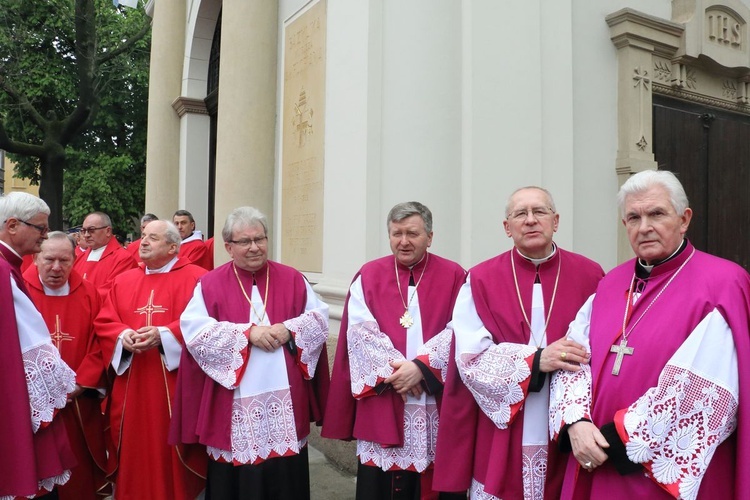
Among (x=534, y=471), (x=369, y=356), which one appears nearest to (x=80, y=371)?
(x=369, y=356)

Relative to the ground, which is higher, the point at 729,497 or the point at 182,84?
the point at 182,84

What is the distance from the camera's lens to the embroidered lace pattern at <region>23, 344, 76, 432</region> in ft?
9.83

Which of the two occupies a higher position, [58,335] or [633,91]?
[633,91]

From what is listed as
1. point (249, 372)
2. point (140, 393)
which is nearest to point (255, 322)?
point (249, 372)

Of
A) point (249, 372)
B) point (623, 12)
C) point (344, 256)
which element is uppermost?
point (623, 12)

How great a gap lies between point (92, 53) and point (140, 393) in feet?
40.9

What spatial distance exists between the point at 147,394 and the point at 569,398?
2.64 metres

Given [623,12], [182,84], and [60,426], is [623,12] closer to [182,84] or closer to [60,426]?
[60,426]

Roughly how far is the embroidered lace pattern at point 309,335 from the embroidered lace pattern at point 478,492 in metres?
1.13

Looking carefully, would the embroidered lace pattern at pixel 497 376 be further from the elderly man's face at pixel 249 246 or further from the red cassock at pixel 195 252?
the red cassock at pixel 195 252

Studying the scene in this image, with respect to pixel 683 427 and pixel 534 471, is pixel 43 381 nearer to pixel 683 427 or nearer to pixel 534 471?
pixel 534 471

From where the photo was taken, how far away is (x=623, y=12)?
5.25m

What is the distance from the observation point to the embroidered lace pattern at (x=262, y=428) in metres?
3.43

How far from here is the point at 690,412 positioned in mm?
2148
